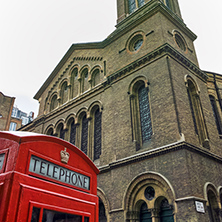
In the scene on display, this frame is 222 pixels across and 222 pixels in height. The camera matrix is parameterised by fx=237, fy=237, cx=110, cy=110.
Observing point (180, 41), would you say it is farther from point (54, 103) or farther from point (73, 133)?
point (54, 103)

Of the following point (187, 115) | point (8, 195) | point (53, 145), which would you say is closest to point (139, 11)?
point (187, 115)

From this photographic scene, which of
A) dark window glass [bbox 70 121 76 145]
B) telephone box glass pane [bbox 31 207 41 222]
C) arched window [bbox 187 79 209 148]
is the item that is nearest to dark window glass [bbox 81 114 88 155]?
dark window glass [bbox 70 121 76 145]

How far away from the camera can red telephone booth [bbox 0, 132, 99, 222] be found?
2639 mm

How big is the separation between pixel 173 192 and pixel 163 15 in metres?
9.98

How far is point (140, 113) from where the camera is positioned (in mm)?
12648

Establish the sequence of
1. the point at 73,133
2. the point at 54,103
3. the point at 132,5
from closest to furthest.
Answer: the point at 73,133
the point at 132,5
the point at 54,103

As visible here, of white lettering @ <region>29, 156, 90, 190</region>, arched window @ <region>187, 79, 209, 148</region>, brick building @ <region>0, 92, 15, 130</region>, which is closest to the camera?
white lettering @ <region>29, 156, 90, 190</region>

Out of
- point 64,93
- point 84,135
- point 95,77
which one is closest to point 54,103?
point 64,93

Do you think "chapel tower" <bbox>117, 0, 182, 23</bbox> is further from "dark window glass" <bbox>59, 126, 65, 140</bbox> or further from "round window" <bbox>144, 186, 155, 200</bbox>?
"round window" <bbox>144, 186, 155, 200</bbox>

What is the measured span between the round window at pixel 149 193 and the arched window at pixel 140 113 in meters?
2.01

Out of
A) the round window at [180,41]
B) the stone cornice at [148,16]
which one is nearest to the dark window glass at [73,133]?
the stone cornice at [148,16]

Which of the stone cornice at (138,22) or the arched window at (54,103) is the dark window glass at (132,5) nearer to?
the stone cornice at (138,22)

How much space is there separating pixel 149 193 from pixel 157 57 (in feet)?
22.4

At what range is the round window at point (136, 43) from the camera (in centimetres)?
1427
